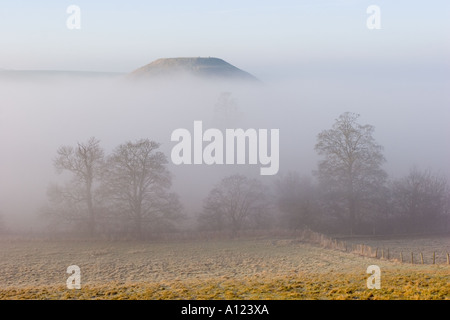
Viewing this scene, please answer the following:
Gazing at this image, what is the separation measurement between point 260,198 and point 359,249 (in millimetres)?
14552

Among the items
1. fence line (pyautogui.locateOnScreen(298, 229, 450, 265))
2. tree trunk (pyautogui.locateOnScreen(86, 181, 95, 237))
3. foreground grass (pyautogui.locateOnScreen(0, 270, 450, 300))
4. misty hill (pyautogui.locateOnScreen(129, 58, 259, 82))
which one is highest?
misty hill (pyautogui.locateOnScreen(129, 58, 259, 82))

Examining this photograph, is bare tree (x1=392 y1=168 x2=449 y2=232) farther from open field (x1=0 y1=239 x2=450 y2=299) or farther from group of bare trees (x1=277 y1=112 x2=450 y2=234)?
open field (x1=0 y1=239 x2=450 y2=299)

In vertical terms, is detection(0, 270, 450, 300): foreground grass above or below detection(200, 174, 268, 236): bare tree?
below

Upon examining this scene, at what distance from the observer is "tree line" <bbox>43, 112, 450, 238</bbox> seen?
42938 millimetres

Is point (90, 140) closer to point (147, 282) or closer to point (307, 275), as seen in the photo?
point (147, 282)

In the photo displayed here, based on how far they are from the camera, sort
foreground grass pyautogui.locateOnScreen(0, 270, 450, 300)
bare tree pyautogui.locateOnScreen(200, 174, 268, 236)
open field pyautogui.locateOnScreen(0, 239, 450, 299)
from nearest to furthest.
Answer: foreground grass pyautogui.locateOnScreen(0, 270, 450, 300), open field pyautogui.locateOnScreen(0, 239, 450, 299), bare tree pyautogui.locateOnScreen(200, 174, 268, 236)

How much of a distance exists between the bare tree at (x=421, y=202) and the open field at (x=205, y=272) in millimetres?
17165

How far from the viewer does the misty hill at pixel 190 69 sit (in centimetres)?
7944

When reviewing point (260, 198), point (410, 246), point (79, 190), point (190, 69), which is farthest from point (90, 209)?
point (190, 69)

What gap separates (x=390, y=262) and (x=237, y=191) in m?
21.1

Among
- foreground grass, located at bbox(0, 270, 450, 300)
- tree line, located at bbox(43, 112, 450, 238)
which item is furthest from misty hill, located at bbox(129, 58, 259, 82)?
foreground grass, located at bbox(0, 270, 450, 300)

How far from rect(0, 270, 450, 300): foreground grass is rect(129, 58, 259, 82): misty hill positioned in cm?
→ 6083

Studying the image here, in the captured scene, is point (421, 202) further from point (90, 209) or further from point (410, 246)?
point (90, 209)

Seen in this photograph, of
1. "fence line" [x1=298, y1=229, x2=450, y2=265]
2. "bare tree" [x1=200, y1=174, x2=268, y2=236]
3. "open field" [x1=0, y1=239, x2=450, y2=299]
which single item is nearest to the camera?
"open field" [x1=0, y1=239, x2=450, y2=299]
